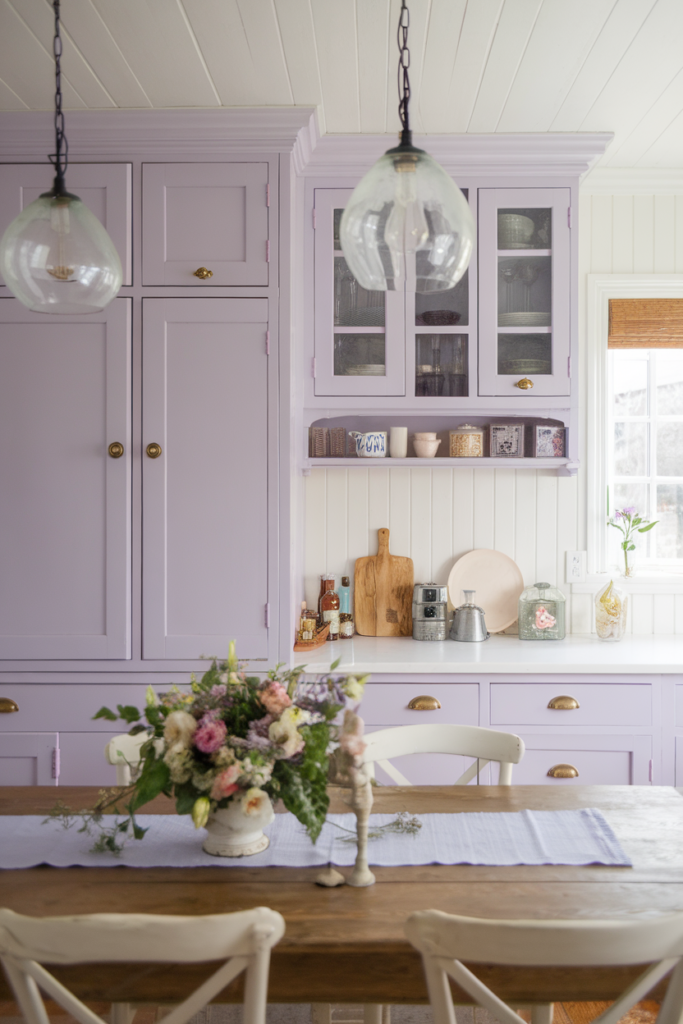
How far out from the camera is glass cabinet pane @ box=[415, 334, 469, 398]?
108 inches

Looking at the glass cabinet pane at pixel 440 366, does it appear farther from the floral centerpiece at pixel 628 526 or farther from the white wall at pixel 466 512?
the floral centerpiece at pixel 628 526

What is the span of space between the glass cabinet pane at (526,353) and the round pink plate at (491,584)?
2.42 ft

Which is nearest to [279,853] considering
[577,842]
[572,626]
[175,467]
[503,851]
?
[503,851]

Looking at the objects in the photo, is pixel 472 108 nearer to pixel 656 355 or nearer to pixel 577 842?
pixel 656 355

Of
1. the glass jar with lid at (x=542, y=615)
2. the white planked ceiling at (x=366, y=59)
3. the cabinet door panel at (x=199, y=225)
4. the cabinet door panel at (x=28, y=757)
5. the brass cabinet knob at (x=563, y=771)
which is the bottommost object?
the brass cabinet knob at (x=563, y=771)

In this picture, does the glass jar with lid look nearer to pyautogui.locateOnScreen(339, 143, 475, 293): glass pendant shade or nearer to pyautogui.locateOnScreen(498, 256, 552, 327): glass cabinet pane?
pyautogui.locateOnScreen(498, 256, 552, 327): glass cabinet pane

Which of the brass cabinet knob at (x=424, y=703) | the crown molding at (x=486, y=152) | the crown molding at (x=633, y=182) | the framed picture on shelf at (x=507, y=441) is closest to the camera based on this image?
the brass cabinet knob at (x=424, y=703)

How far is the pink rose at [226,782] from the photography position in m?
1.24

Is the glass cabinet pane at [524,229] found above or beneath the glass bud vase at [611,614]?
above

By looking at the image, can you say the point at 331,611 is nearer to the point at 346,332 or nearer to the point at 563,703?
the point at 563,703

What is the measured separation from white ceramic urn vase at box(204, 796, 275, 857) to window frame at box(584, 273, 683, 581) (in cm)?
206

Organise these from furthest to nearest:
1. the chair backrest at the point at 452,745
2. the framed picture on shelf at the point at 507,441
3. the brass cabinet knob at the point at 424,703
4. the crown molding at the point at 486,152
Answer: the framed picture on shelf at the point at 507,441 < the crown molding at the point at 486,152 < the brass cabinet knob at the point at 424,703 < the chair backrest at the point at 452,745

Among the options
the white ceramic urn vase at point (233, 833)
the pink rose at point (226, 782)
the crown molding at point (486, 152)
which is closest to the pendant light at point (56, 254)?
the pink rose at point (226, 782)

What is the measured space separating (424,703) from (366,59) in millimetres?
1935
